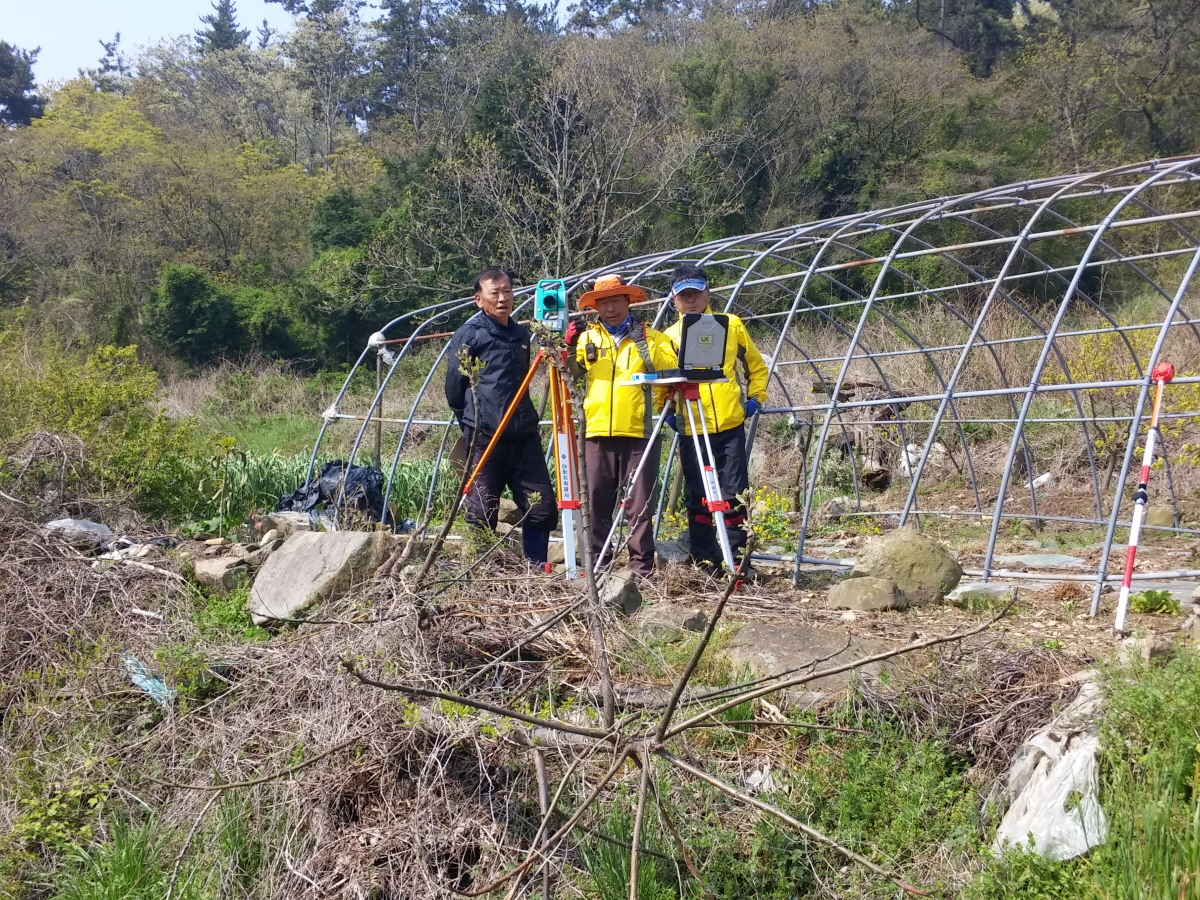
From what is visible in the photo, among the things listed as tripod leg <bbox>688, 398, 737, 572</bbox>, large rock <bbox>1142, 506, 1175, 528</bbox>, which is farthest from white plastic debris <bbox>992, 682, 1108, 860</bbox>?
large rock <bbox>1142, 506, 1175, 528</bbox>

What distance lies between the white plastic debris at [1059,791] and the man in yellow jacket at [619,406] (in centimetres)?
265

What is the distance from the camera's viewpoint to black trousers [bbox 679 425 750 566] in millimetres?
5984

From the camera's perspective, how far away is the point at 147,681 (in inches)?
183

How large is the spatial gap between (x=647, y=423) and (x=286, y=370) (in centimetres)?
1896

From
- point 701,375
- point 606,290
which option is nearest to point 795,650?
point 701,375

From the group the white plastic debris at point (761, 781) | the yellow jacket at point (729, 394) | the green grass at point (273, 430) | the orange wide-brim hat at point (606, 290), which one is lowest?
the green grass at point (273, 430)

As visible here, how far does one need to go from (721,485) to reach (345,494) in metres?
3.55

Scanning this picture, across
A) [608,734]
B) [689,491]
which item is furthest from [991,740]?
[689,491]

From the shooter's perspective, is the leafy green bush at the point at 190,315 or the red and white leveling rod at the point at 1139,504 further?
the leafy green bush at the point at 190,315

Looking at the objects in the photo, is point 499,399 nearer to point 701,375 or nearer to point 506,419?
point 701,375

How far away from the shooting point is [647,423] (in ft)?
19.5

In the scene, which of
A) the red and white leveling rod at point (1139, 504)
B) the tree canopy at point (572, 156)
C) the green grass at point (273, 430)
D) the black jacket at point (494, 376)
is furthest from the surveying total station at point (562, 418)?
the tree canopy at point (572, 156)

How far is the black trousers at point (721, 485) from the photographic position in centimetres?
598

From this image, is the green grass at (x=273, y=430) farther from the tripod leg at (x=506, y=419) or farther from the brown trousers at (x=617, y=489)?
the tripod leg at (x=506, y=419)
